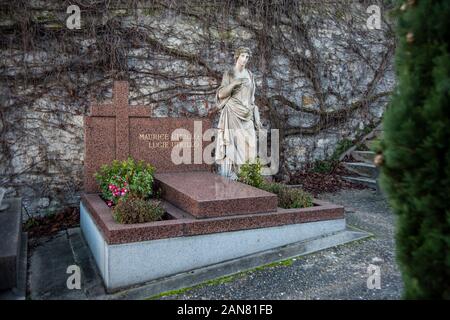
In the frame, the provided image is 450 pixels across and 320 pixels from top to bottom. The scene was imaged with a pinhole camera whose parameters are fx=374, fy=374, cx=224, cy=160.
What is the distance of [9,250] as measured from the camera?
3367 millimetres

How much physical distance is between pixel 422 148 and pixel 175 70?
609 cm

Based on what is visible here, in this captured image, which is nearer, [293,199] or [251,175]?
[293,199]

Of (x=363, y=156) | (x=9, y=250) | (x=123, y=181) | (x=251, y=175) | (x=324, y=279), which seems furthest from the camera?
(x=363, y=156)

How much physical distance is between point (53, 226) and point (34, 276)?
91.3 inches

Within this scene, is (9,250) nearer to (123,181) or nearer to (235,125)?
(123,181)

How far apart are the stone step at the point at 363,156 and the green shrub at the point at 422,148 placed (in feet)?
19.7

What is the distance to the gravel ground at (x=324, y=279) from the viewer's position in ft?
10.9

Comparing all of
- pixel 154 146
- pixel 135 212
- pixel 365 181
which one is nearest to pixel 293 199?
pixel 135 212

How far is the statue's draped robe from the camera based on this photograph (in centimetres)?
590

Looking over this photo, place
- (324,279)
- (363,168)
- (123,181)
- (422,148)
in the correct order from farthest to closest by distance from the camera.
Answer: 1. (363,168)
2. (123,181)
3. (324,279)
4. (422,148)

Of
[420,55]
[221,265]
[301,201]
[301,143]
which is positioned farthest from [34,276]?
[301,143]

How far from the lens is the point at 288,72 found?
332 inches

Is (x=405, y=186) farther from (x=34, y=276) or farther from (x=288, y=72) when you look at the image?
(x=288, y=72)
